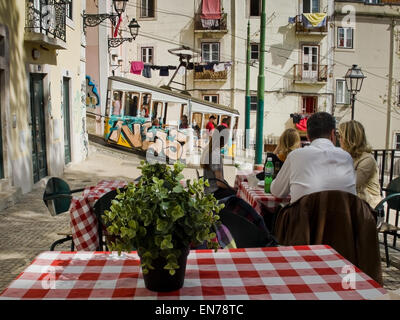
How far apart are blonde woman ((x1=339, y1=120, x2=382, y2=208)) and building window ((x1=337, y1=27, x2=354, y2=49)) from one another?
89.6ft

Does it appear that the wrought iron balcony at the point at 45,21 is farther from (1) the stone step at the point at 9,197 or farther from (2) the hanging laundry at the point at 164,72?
(2) the hanging laundry at the point at 164,72

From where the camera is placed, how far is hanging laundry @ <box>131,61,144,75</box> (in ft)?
81.7

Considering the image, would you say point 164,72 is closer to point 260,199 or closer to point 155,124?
point 155,124

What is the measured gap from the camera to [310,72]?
28453 millimetres

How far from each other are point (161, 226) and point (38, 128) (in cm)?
926

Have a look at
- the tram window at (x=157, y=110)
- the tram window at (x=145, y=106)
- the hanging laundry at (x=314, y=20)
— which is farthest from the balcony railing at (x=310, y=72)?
the tram window at (x=145, y=106)

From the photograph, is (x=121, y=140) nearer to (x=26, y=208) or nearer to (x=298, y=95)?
(x=26, y=208)

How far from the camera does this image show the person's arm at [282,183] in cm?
342

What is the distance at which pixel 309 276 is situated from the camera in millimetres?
1789

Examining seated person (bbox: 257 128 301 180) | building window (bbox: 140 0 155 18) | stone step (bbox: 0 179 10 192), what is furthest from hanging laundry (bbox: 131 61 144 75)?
seated person (bbox: 257 128 301 180)

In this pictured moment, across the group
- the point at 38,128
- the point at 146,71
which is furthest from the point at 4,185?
the point at 146,71

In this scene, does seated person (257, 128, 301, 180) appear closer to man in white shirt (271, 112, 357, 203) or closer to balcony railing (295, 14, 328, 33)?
man in white shirt (271, 112, 357, 203)

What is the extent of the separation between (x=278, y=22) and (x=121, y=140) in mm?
13248

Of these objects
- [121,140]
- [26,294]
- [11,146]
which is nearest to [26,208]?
[11,146]
